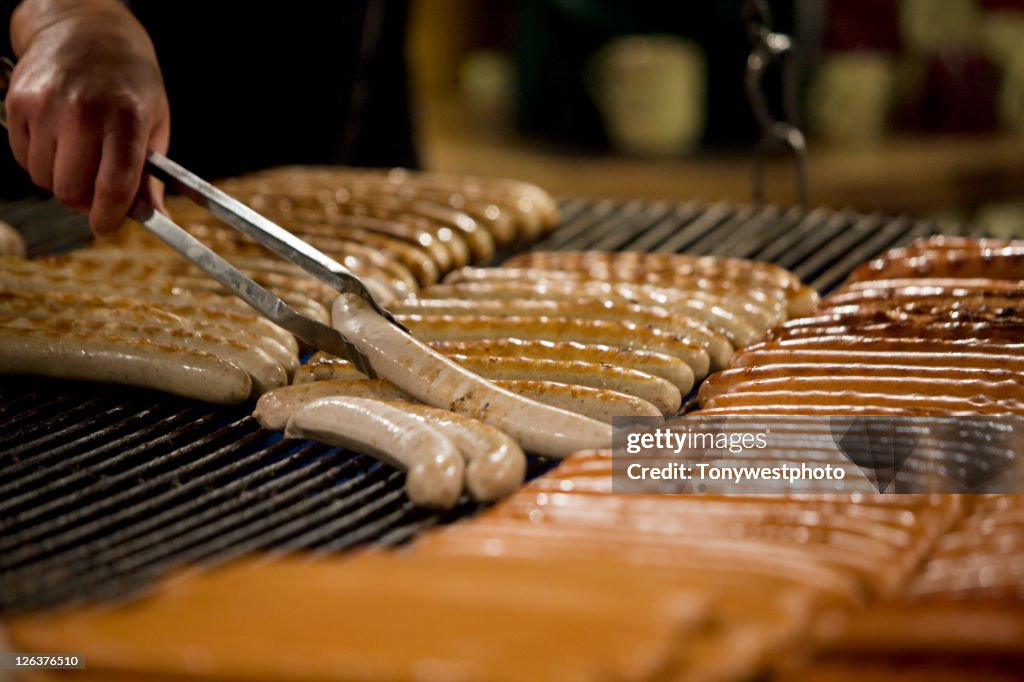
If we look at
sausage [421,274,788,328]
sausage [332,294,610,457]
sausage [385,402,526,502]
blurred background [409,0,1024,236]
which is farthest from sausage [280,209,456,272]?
blurred background [409,0,1024,236]

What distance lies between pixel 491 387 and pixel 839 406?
3.28ft

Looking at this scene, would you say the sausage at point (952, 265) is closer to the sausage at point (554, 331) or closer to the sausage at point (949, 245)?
the sausage at point (949, 245)

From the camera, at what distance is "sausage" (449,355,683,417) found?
3.62 m

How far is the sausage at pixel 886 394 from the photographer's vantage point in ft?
10.9

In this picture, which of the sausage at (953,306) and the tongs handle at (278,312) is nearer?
the tongs handle at (278,312)

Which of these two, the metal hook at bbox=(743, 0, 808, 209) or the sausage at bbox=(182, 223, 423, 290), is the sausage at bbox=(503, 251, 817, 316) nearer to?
the sausage at bbox=(182, 223, 423, 290)

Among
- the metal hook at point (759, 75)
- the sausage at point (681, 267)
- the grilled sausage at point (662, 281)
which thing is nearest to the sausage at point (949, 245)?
the sausage at point (681, 267)

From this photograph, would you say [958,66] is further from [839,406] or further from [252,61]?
[839,406]

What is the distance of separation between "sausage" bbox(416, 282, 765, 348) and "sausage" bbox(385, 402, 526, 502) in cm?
117

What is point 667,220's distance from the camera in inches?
234

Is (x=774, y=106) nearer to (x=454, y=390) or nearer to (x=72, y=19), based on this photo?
(x=72, y=19)

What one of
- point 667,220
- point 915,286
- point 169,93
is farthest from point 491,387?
point 169,93

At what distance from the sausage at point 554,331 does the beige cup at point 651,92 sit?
507 cm

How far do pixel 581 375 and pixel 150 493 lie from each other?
4.34 ft
